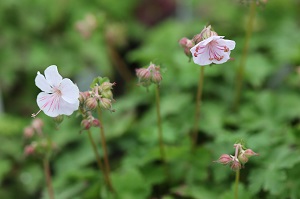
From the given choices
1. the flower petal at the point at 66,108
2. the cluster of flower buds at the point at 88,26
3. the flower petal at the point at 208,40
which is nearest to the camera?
the flower petal at the point at 208,40

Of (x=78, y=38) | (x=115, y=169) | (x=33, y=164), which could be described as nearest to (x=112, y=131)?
(x=115, y=169)

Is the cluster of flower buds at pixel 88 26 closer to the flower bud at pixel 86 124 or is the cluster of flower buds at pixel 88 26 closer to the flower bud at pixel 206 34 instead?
the flower bud at pixel 86 124

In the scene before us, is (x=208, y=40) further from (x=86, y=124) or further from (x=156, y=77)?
(x=86, y=124)

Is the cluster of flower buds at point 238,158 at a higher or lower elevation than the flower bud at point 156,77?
lower

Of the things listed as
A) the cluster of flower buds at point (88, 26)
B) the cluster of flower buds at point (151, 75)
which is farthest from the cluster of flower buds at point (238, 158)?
the cluster of flower buds at point (88, 26)

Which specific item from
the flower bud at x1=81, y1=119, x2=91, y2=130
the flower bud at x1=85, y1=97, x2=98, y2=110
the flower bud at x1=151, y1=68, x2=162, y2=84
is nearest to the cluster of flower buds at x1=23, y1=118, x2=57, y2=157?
the flower bud at x1=81, y1=119, x2=91, y2=130

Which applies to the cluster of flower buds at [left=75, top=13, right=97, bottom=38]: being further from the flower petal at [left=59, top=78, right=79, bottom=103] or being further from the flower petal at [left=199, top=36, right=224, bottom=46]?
the flower petal at [left=199, top=36, right=224, bottom=46]

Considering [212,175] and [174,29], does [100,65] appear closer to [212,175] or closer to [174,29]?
[174,29]
